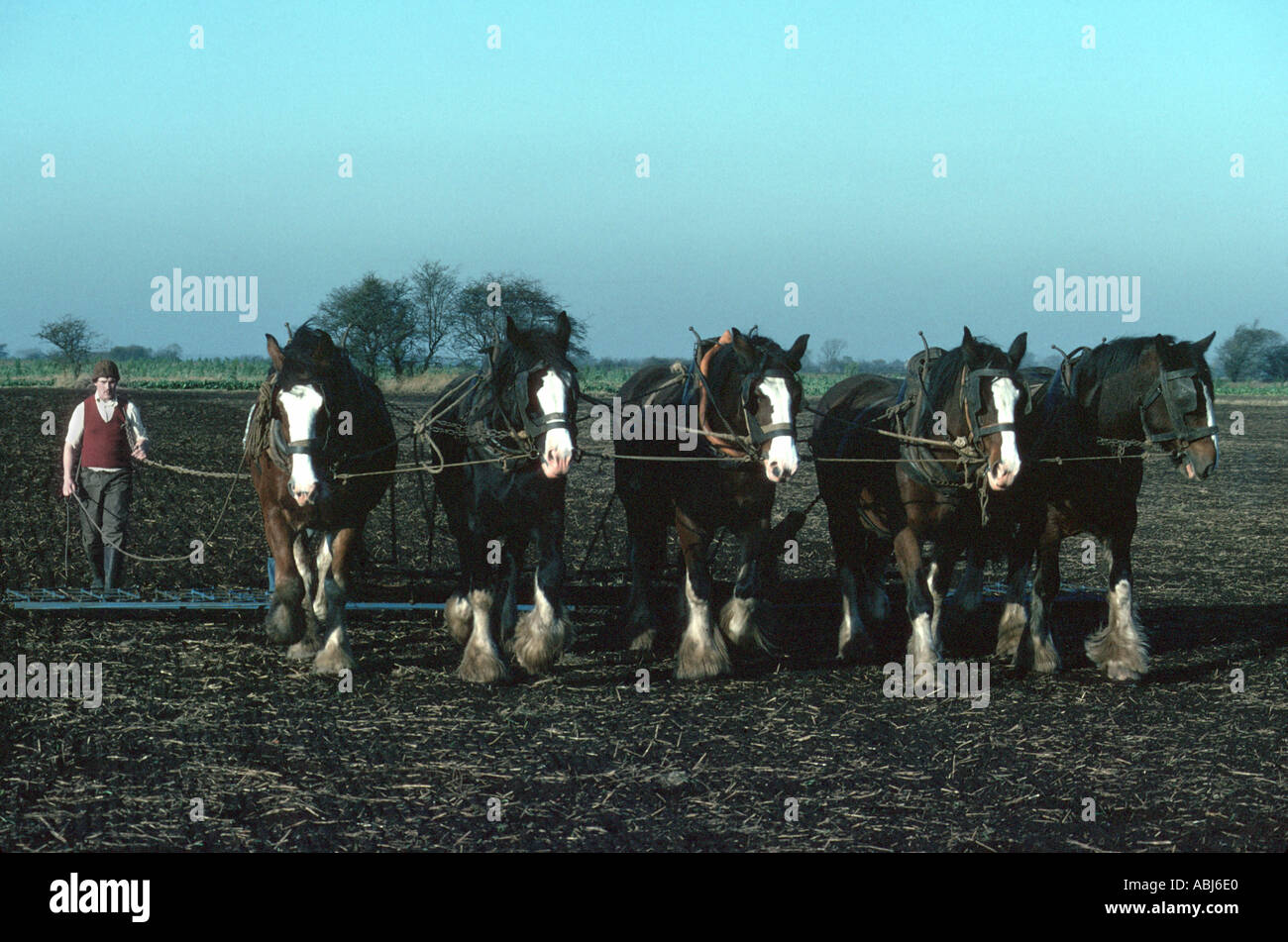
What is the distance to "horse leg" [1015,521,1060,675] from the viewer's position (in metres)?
7.84

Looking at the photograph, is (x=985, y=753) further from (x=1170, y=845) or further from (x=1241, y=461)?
(x=1241, y=461)

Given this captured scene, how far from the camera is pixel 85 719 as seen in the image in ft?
22.2

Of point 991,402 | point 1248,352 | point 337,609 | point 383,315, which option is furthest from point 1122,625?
point 1248,352

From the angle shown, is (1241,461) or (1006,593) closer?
(1006,593)

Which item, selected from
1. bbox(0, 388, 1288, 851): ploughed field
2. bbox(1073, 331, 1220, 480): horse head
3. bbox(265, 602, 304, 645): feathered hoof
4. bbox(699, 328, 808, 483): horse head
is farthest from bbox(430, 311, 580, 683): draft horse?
bbox(1073, 331, 1220, 480): horse head

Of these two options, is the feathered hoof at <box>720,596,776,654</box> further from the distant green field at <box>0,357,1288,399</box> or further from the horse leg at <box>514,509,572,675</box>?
the distant green field at <box>0,357,1288,399</box>

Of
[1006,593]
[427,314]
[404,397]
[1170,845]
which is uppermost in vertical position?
[427,314]

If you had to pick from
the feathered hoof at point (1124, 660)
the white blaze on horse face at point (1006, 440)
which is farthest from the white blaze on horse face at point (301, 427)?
the feathered hoof at point (1124, 660)

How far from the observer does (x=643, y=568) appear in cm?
879

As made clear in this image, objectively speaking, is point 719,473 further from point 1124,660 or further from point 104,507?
point 104,507

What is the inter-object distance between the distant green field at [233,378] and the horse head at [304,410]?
29144mm

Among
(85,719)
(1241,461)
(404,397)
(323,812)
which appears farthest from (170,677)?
(404,397)

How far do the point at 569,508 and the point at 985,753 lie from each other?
10911mm

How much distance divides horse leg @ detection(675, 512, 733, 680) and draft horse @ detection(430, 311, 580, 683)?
2.64 ft
